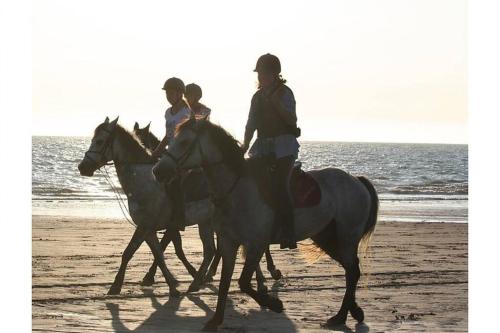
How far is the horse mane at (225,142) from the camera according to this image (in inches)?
380

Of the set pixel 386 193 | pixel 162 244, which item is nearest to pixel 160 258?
pixel 162 244

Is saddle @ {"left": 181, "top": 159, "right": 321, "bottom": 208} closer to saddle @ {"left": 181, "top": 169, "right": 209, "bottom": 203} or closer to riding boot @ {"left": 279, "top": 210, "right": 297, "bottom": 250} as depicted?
riding boot @ {"left": 279, "top": 210, "right": 297, "bottom": 250}

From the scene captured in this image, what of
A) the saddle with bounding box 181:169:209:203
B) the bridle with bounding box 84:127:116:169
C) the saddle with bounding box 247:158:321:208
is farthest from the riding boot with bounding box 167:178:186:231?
the saddle with bounding box 247:158:321:208

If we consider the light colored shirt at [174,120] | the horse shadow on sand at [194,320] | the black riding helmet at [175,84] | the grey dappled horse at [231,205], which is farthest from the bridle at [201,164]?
the black riding helmet at [175,84]

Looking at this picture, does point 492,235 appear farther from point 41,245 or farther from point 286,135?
point 41,245

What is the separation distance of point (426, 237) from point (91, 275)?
997cm

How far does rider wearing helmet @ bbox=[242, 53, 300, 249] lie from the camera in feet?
32.0

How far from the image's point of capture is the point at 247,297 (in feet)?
39.3

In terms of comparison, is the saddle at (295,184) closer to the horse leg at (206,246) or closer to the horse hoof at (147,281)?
the horse leg at (206,246)

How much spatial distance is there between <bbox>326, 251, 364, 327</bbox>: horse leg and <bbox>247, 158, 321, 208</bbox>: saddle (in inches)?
33.3

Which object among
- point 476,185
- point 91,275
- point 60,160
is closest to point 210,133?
point 476,185

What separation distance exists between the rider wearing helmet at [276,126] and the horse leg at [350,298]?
3.36ft

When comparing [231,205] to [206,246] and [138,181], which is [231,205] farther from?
[206,246]

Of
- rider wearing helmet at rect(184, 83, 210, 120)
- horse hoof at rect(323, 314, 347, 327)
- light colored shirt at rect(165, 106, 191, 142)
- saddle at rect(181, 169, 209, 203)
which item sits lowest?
horse hoof at rect(323, 314, 347, 327)
